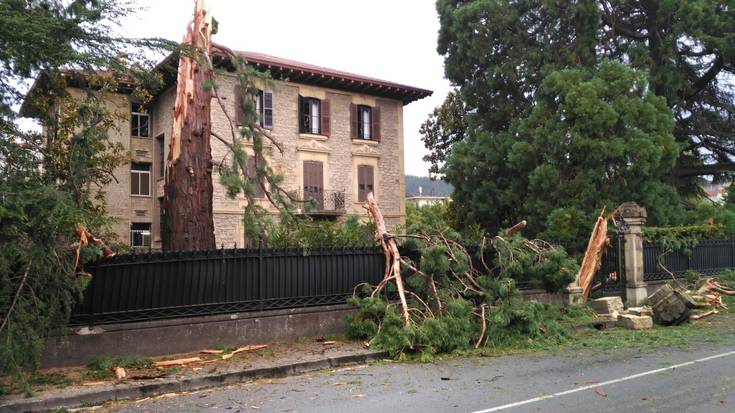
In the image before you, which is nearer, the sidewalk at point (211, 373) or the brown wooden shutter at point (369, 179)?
the sidewalk at point (211, 373)

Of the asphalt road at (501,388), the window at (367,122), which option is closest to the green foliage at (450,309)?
the asphalt road at (501,388)

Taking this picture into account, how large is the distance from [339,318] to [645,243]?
10.6m

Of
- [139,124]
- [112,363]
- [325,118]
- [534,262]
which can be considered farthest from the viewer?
[139,124]

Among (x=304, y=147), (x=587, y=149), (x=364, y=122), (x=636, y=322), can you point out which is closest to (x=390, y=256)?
(x=636, y=322)

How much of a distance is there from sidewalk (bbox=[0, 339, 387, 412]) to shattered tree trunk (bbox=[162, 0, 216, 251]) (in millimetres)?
3027

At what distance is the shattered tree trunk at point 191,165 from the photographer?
38.6 feet

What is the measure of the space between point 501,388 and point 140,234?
2557cm

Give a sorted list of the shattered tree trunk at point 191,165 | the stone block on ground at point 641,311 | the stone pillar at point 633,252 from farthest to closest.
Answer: the stone pillar at point 633,252 < the stone block on ground at point 641,311 < the shattered tree trunk at point 191,165

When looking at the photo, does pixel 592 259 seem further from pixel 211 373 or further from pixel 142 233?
pixel 142 233

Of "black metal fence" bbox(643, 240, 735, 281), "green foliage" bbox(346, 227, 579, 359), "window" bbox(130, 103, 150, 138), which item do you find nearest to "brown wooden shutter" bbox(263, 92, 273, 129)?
"window" bbox(130, 103, 150, 138)

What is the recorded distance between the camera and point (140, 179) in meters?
29.6

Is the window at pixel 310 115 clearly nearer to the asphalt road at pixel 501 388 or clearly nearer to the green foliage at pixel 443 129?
the green foliage at pixel 443 129

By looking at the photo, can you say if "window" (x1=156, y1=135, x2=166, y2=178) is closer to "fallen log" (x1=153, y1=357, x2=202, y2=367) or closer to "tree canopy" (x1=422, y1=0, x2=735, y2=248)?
"tree canopy" (x1=422, y1=0, x2=735, y2=248)

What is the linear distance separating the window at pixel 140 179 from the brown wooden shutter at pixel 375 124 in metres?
11.5
